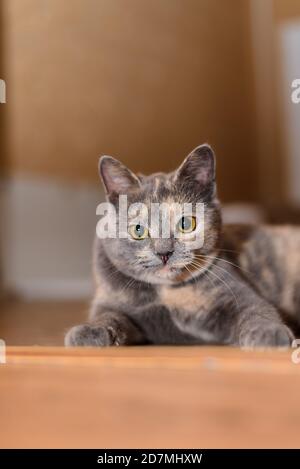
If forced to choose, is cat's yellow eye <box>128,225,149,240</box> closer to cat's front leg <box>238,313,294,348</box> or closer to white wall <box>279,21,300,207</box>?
cat's front leg <box>238,313,294,348</box>

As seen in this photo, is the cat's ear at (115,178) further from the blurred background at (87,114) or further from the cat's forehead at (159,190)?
the blurred background at (87,114)

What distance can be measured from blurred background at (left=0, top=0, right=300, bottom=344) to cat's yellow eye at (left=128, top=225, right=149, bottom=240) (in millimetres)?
342

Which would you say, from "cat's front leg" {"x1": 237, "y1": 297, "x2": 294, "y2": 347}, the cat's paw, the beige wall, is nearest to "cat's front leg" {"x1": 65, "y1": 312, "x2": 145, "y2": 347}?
the cat's paw

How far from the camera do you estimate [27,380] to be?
3.14 ft

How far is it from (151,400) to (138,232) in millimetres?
369

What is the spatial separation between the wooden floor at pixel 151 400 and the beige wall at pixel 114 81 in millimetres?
1029

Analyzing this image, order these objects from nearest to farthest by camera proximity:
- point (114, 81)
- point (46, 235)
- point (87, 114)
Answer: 1. point (114, 81)
2. point (87, 114)
3. point (46, 235)

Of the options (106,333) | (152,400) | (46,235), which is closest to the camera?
(152,400)

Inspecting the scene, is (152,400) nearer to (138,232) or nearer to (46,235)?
(138,232)

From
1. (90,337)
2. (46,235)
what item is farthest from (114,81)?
(90,337)

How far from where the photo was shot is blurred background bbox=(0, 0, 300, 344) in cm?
197

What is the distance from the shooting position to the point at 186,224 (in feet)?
3.77
